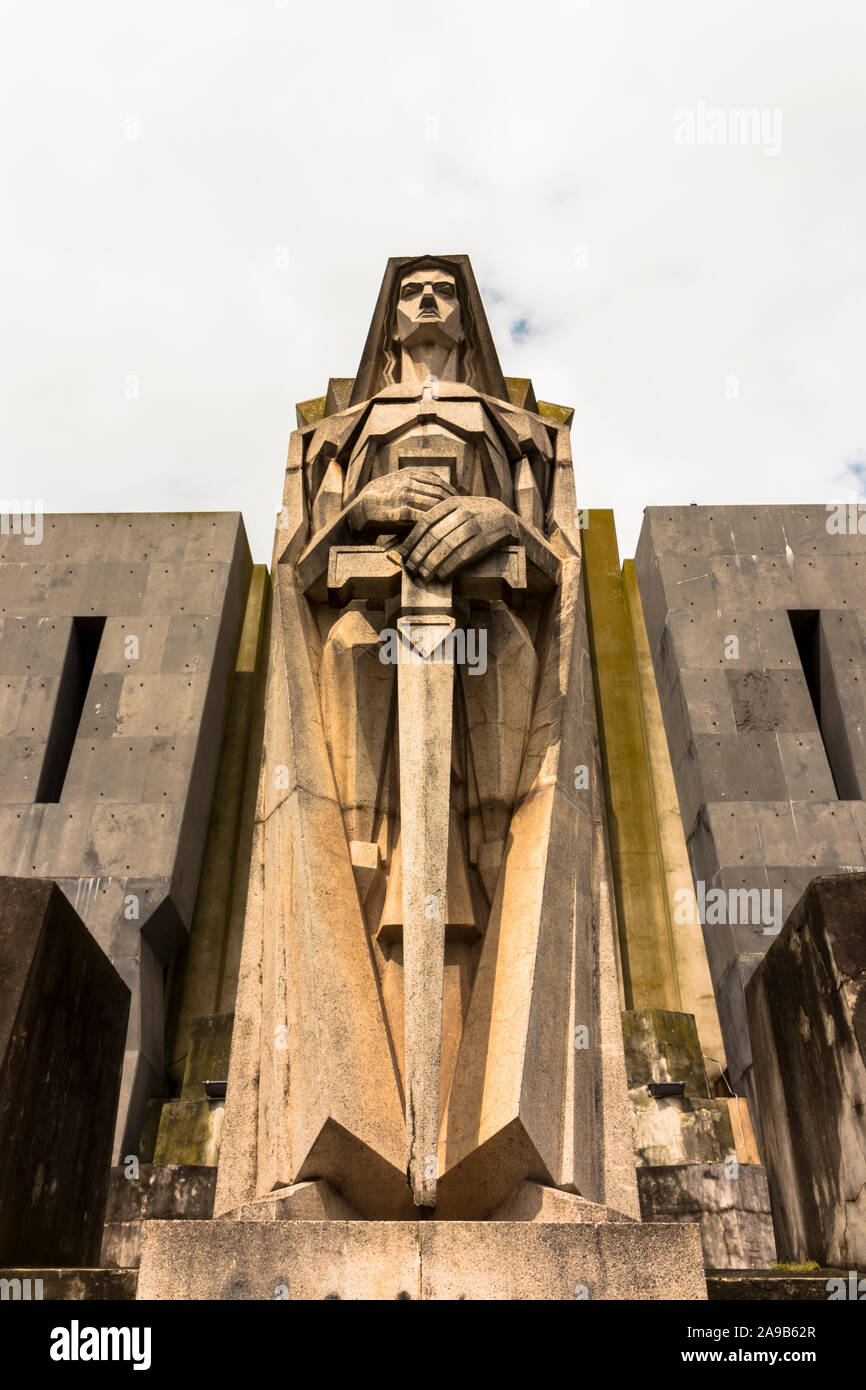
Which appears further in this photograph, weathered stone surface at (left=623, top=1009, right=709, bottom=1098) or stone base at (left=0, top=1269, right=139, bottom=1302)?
weathered stone surface at (left=623, top=1009, right=709, bottom=1098)

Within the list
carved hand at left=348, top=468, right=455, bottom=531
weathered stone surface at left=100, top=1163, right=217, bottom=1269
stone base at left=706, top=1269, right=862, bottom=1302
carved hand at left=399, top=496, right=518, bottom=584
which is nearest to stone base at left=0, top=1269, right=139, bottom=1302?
stone base at left=706, top=1269, right=862, bottom=1302

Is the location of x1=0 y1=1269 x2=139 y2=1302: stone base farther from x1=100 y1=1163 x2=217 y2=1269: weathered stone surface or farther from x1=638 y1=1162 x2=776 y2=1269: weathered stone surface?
x1=638 y1=1162 x2=776 y2=1269: weathered stone surface

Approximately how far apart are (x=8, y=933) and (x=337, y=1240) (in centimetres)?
251

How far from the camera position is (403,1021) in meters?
5.25

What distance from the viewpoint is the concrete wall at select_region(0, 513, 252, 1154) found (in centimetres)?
1195

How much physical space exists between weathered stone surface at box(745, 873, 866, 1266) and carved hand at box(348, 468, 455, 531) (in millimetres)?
2908

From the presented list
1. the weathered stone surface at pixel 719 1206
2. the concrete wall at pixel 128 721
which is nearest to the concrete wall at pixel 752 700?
the weathered stone surface at pixel 719 1206

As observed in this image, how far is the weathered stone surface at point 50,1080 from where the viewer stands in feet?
17.4

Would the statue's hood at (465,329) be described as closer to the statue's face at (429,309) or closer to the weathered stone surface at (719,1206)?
the statue's face at (429,309)

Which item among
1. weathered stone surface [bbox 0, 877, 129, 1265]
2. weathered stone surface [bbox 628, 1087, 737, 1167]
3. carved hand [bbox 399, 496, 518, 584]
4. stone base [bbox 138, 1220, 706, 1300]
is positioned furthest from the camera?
weathered stone surface [bbox 628, 1087, 737, 1167]

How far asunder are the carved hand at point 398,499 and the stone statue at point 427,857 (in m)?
0.02

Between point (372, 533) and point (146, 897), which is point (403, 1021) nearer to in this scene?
point (372, 533)
